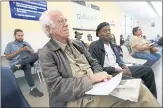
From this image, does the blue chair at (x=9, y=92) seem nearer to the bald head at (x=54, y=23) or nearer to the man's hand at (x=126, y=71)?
the bald head at (x=54, y=23)

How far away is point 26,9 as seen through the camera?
9.54 feet

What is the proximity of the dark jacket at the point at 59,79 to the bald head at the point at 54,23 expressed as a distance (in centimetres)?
12

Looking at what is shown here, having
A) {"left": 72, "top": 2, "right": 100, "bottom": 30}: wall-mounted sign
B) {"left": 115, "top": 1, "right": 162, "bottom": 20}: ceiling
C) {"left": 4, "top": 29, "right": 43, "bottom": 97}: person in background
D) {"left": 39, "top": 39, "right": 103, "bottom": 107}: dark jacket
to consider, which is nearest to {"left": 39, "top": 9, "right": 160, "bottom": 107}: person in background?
{"left": 39, "top": 39, "right": 103, "bottom": 107}: dark jacket

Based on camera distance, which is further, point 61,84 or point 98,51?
point 98,51

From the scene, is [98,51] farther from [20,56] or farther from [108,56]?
[20,56]

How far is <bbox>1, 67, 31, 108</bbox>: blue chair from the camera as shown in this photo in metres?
0.93

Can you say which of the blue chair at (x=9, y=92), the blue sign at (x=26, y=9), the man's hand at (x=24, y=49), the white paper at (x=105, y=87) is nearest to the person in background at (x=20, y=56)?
the man's hand at (x=24, y=49)

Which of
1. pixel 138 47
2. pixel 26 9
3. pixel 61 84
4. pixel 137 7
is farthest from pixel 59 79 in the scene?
pixel 137 7

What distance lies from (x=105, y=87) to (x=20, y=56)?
6.12 ft

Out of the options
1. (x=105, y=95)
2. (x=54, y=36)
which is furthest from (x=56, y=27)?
(x=105, y=95)

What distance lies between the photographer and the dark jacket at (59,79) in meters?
0.98

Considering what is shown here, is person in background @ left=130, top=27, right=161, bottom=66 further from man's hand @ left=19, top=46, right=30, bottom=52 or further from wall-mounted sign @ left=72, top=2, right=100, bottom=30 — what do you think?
man's hand @ left=19, top=46, right=30, bottom=52

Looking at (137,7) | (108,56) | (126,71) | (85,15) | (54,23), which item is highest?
(137,7)

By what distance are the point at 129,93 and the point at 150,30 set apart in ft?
26.3
